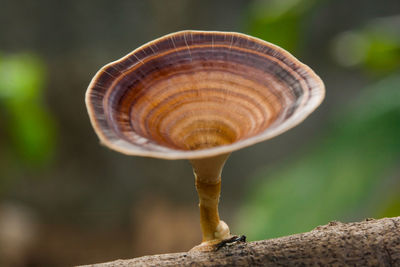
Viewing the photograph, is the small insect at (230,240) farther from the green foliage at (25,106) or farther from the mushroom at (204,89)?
the green foliage at (25,106)

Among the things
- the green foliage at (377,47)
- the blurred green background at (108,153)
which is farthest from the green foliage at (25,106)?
the green foliage at (377,47)

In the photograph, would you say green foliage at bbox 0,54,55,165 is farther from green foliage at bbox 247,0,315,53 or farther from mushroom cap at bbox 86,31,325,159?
mushroom cap at bbox 86,31,325,159

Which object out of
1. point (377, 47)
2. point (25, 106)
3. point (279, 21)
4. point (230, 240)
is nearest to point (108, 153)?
point (25, 106)

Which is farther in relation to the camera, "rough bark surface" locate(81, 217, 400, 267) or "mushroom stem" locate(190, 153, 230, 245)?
"rough bark surface" locate(81, 217, 400, 267)

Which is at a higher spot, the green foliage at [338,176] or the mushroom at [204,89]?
the green foliage at [338,176]

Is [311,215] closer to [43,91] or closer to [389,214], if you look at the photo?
Answer: [389,214]

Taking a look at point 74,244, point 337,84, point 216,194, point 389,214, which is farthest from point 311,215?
point 74,244

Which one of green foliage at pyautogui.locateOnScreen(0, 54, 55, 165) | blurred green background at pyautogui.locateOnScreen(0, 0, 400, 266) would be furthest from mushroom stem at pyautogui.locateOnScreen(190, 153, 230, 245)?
blurred green background at pyautogui.locateOnScreen(0, 0, 400, 266)
